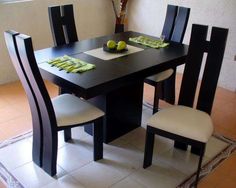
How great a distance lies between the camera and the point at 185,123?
6.24 ft

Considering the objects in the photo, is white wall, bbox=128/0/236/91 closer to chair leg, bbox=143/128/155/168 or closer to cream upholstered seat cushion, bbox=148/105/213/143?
cream upholstered seat cushion, bbox=148/105/213/143

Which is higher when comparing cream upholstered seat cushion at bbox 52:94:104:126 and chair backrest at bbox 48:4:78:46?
chair backrest at bbox 48:4:78:46

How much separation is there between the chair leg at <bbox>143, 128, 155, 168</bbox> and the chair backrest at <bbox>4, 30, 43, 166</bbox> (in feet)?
2.43

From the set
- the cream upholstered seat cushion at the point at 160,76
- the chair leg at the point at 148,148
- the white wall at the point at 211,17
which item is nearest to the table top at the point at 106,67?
the cream upholstered seat cushion at the point at 160,76

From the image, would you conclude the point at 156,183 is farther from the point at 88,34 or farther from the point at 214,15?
the point at 88,34

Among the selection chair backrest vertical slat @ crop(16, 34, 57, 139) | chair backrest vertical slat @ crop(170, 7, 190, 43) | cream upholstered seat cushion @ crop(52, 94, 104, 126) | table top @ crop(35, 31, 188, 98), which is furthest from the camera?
chair backrest vertical slat @ crop(170, 7, 190, 43)

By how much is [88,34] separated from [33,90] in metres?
2.53

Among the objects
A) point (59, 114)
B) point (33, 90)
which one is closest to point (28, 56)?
point (33, 90)

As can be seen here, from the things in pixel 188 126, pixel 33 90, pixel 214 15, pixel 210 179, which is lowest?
pixel 210 179

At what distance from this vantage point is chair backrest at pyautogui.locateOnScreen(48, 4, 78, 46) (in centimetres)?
265

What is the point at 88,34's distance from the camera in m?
4.17

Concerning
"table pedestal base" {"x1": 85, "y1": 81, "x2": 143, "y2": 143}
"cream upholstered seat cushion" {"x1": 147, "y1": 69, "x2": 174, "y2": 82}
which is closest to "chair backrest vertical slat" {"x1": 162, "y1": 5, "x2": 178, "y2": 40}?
"cream upholstered seat cushion" {"x1": 147, "y1": 69, "x2": 174, "y2": 82}

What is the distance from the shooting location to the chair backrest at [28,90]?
65.4 inches

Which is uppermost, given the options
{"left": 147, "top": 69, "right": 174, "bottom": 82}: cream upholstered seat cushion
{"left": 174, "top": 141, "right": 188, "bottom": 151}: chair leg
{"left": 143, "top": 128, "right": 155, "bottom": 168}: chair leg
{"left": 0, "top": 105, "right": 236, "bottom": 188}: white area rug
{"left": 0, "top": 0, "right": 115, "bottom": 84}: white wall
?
{"left": 0, "top": 0, "right": 115, "bottom": 84}: white wall
